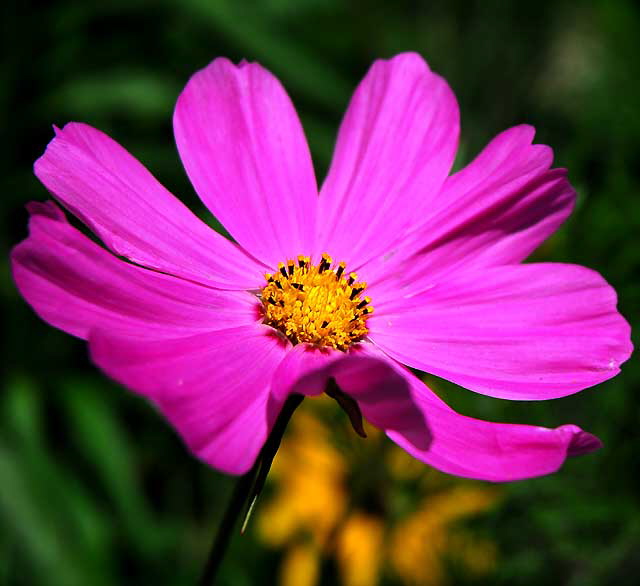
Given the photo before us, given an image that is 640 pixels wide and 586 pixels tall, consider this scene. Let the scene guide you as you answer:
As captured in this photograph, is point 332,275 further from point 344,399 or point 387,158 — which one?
point 344,399

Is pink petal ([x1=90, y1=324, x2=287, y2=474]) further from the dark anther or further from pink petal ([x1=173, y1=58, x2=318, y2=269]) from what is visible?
pink petal ([x1=173, y1=58, x2=318, y2=269])

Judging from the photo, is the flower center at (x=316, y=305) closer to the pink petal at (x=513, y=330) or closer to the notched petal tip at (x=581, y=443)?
the pink petal at (x=513, y=330)

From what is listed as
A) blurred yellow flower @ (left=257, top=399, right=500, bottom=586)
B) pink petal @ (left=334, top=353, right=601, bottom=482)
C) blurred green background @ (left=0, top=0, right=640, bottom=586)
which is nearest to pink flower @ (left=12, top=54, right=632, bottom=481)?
pink petal @ (left=334, top=353, right=601, bottom=482)

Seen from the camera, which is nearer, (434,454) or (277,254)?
(434,454)

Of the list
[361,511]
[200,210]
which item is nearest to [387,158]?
[361,511]

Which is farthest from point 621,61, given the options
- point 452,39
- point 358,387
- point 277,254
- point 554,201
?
point 452,39

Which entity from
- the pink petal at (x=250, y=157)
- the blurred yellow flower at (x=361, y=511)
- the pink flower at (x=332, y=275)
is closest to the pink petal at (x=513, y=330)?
the pink flower at (x=332, y=275)

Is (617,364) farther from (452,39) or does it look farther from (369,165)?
(452,39)
